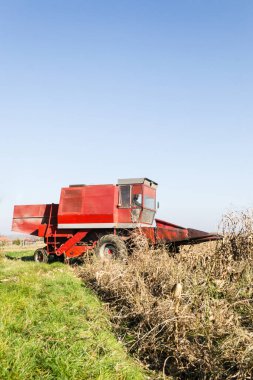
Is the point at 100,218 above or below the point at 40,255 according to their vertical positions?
above

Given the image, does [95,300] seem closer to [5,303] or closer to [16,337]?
[5,303]

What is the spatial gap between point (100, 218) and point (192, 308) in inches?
268

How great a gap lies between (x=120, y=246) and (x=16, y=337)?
240 inches

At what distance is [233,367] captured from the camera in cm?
391

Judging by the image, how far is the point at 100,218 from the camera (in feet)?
37.7

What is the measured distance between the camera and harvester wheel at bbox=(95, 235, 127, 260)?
1022cm

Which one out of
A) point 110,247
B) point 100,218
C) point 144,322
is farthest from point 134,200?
point 144,322

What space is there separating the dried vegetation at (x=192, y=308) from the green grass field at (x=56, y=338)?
1.16 feet

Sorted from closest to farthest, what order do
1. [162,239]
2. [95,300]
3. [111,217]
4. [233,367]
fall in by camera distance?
[233,367]
[95,300]
[162,239]
[111,217]

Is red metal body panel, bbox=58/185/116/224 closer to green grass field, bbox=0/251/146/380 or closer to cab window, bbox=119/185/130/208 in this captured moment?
cab window, bbox=119/185/130/208

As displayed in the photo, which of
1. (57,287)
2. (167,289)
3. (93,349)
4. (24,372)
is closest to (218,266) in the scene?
(167,289)

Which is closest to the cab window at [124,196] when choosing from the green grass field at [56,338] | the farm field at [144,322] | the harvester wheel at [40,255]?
the harvester wheel at [40,255]

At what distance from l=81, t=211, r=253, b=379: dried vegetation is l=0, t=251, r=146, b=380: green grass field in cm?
35

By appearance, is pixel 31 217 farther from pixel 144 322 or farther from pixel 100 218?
pixel 144 322
